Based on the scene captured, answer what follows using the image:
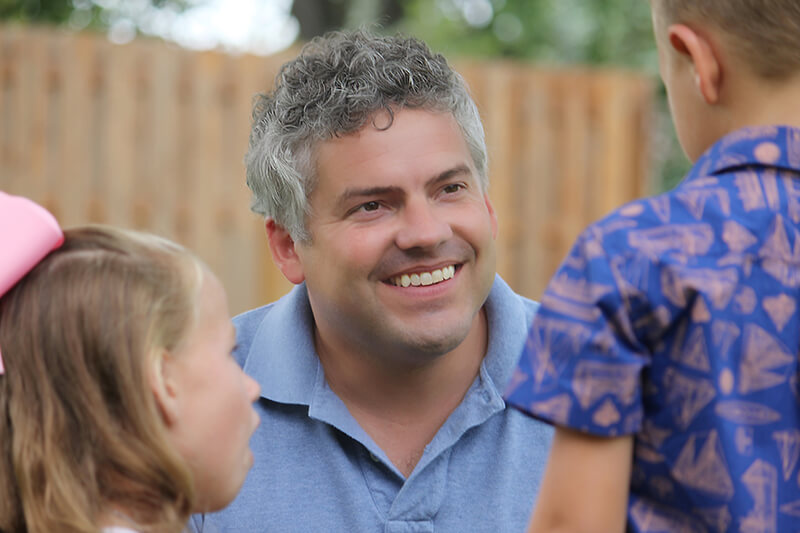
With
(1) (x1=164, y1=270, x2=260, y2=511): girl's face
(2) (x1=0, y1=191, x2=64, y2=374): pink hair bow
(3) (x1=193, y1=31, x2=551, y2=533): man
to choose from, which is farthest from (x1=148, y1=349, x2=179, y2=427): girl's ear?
(3) (x1=193, y1=31, x2=551, y2=533): man

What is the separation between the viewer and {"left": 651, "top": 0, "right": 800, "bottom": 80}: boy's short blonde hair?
122cm

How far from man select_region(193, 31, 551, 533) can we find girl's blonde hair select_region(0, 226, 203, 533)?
637 millimetres

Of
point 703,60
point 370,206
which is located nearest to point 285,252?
point 370,206

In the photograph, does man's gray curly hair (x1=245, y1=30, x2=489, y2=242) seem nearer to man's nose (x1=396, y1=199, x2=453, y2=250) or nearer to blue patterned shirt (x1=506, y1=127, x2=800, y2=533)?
man's nose (x1=396, y1=199, x2=453, y2=250)

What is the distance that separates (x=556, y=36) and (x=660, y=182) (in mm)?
1517

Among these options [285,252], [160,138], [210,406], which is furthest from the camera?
[160,138]

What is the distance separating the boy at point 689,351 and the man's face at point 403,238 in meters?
0.86

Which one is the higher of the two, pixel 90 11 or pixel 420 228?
pixel 90 11

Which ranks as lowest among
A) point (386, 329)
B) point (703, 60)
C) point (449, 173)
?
point (386, 329)

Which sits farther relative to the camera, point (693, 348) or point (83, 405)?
point (83, 405)

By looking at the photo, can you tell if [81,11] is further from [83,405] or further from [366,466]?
[83,405]

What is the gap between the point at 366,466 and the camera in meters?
2.04

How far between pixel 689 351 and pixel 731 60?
0.38m

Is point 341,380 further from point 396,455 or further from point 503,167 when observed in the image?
point 503,167
